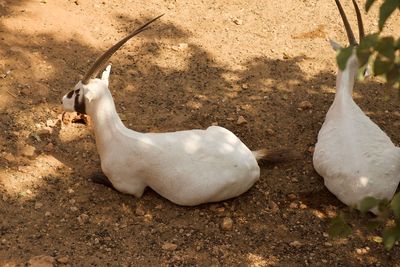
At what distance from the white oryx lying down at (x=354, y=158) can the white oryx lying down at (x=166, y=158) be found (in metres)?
0.62

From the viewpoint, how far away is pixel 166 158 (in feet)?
15.2

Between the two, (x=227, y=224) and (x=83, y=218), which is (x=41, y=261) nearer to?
(x=83, y=218)

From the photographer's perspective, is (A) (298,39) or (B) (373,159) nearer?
(B) (373,159)

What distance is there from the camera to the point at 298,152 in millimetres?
5430

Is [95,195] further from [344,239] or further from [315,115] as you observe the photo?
[315,115]

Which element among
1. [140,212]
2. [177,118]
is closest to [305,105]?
[177,118]

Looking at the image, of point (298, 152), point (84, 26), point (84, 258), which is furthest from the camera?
point (84, 26)

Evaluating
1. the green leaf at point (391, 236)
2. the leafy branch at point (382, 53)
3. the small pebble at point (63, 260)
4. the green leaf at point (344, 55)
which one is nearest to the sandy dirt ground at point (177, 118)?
the small pebble at point (63, 260)

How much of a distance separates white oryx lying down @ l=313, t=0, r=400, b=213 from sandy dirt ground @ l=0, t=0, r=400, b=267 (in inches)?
9.8

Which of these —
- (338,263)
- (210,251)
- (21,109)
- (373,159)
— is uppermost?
(373,159)

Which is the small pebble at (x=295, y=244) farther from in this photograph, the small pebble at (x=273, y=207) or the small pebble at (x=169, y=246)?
the small pebble at (x=169, y=246)

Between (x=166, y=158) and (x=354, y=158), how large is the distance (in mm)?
1459

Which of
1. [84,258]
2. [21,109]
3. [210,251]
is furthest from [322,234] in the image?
[21,109]

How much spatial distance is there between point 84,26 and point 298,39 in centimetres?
247
